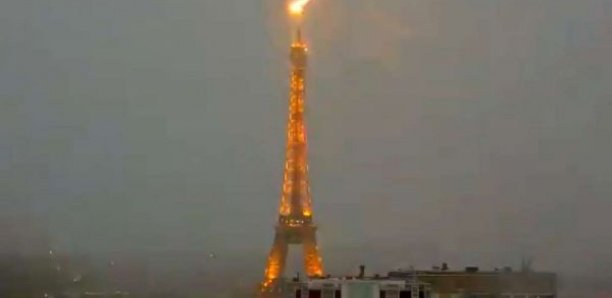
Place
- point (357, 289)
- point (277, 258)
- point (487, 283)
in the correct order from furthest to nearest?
1. point (277, 258)
2. point (487, 283)
3. point (357, 289)

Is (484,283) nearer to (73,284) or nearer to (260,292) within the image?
(260,292)

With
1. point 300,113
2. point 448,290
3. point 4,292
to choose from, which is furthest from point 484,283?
point 4,292

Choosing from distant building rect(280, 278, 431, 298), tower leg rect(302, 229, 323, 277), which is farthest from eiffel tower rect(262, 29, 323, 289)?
distant building rect(280, 278, 431, 298)

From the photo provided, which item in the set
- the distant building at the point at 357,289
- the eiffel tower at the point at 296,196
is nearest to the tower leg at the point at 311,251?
the eiffel tower at the point at 296,196

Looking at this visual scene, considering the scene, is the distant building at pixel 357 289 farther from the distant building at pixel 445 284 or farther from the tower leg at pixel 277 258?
the tower leg at pixel 277 258

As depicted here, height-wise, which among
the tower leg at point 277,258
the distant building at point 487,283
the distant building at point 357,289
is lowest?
the distant building at point 357,289

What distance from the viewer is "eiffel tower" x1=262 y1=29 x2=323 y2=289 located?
94.2 feet

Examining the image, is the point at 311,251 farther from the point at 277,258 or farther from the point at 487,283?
the point at 487,283

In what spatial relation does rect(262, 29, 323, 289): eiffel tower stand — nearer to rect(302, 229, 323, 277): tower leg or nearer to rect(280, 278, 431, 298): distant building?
rect(302, 229, 323, 277): tower leg

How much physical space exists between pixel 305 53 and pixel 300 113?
1.62 meters

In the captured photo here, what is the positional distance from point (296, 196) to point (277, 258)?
1791mm

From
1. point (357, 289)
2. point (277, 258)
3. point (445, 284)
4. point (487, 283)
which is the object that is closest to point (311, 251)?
point (277, 258)

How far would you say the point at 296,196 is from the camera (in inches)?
1152

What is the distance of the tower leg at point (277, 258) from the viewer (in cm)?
2833
